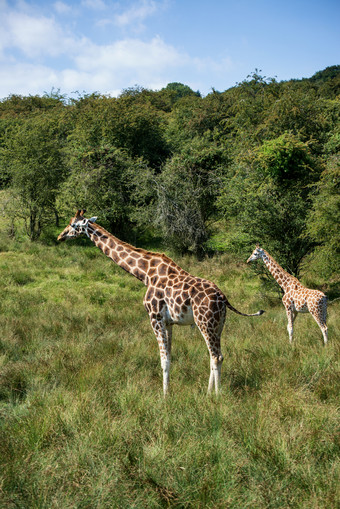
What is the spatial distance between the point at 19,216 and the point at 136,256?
14.3 meters

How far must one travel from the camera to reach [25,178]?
18422mm

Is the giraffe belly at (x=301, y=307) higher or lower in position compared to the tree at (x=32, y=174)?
lower

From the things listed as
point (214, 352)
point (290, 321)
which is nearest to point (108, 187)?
point (290, 321)

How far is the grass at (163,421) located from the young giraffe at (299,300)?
0.39 m

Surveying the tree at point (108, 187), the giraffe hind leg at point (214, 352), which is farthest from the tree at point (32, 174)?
the giraffe hind leg at point (214, 352)

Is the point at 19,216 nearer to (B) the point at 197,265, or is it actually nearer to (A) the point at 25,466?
(B) the point at 197,265

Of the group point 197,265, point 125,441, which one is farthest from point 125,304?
point 125,441

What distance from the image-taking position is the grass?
9.93 feet

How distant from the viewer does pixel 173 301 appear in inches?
211

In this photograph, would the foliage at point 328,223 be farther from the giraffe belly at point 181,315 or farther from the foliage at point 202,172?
the giraffe belly at point 181,315

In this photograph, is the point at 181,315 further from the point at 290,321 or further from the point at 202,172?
the point at 202,172

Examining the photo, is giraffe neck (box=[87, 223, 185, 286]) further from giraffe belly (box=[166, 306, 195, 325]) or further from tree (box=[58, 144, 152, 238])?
tree (box=[58, 144, 152, 238])

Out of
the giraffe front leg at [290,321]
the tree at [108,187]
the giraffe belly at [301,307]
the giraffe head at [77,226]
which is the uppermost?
the tree at [108,187]

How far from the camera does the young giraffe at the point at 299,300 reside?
7.27 m
